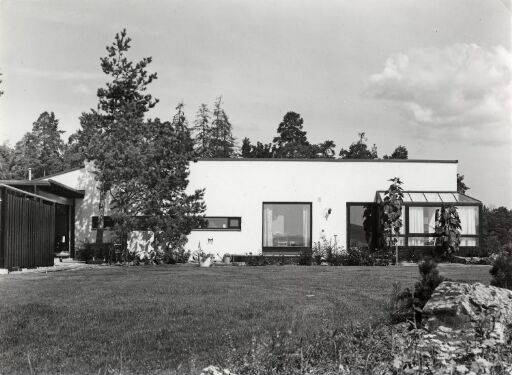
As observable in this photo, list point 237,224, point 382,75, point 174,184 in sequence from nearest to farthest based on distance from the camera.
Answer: point 382,75 → point 174,184 → point 237,224

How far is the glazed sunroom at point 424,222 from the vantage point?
24.3 metres

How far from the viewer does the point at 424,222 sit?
80.6ft

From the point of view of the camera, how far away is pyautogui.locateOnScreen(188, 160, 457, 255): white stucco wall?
25.1 meters

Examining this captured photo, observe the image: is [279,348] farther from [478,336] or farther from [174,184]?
[174,184]

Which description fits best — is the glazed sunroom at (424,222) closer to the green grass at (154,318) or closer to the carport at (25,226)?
the green grass at (154,318)

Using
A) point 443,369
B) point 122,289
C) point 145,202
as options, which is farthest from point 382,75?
point 443,369

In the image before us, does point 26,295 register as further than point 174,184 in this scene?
No

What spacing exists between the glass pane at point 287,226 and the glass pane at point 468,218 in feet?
19.9

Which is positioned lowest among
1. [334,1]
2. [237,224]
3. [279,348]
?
[279,348]

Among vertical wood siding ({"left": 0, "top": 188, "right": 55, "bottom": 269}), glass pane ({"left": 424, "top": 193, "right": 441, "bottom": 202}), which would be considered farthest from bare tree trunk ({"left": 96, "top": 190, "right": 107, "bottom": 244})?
glass pane ({"left": 424, "top": 193, "right": 441, "bottom": 202})

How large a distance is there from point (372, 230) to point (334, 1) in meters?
16.6

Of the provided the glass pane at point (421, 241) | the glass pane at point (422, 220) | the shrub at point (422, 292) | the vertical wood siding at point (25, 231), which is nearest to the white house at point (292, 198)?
the glass pane at point (422, 220)

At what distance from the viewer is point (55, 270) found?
55.9 feet

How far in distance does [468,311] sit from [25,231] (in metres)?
13.2
